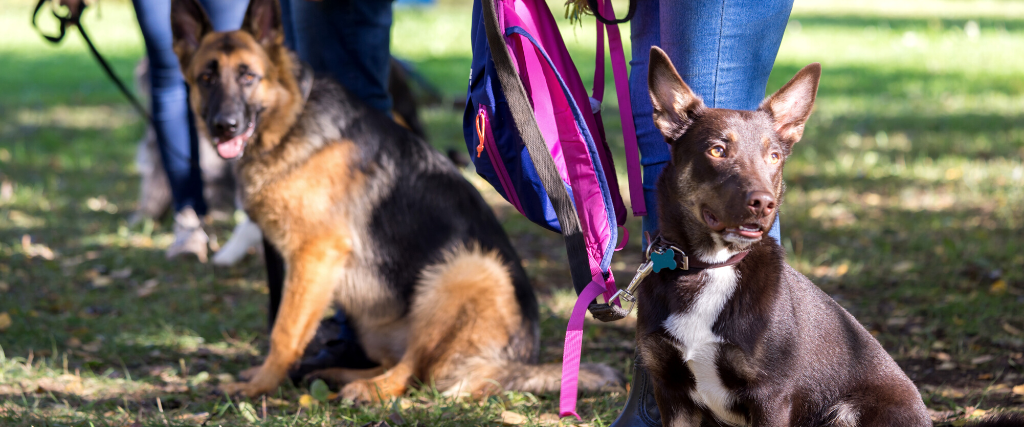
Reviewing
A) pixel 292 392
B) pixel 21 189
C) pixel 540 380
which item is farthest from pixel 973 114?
pixel 21 189

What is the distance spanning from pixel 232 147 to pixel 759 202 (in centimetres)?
235

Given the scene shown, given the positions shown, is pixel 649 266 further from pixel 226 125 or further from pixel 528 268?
pixel 528 268

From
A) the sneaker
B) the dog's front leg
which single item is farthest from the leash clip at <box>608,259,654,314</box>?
the sneaker

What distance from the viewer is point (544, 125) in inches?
94.4

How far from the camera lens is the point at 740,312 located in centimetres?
217

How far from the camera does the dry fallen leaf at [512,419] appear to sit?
9.35 ft

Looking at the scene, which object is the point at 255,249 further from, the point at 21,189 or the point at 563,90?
the point at 563,90

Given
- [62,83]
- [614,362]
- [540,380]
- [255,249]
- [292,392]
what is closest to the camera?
[540,380]

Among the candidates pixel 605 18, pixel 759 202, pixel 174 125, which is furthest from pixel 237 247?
pixel 759 202

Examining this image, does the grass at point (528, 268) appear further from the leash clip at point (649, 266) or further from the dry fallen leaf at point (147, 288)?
the leash clip at point (649, 266)

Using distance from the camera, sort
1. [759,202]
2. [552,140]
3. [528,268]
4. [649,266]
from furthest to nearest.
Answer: [528,268], [552,140], [649,266], [759,202]

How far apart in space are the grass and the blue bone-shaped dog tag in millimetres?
885

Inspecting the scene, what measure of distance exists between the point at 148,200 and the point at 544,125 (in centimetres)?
484

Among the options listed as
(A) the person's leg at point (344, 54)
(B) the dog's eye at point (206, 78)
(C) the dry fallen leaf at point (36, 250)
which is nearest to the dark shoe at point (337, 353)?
(A) the person's leg at point (344, 54)
